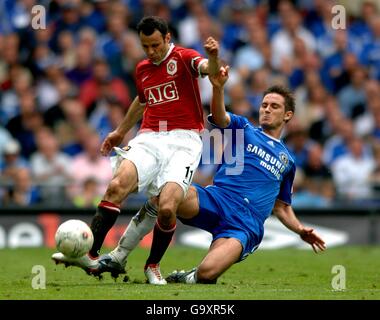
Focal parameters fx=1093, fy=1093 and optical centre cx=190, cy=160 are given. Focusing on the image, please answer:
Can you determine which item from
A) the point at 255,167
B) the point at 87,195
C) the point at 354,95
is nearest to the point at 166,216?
the point at 255,167

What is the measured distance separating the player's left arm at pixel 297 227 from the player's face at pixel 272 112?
2.59 ft

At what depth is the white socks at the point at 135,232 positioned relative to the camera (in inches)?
412

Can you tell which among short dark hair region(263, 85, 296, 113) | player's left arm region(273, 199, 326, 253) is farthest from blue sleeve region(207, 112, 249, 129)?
player's left arm region(273, 199, 326, 253)

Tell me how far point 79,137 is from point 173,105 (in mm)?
7419

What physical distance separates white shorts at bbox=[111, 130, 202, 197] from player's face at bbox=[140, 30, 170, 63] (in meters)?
0.75

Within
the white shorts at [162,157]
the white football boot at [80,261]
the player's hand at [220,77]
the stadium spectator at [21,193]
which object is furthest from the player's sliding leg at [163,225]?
the stadium spectator at [21,193]

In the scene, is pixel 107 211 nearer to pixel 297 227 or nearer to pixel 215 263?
pixel 215 263

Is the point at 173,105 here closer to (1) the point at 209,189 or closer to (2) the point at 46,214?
(1) the point at 209,189

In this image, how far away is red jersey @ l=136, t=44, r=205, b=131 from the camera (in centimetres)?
1047

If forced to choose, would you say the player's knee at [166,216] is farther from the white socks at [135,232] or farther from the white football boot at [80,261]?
the white football boot at [80,261]

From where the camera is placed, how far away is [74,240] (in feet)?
31.4

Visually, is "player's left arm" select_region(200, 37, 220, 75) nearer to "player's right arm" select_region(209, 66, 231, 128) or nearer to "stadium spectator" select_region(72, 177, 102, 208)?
"player's right arm" select_region(209, 66, 231, 128)

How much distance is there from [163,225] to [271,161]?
1456mm
